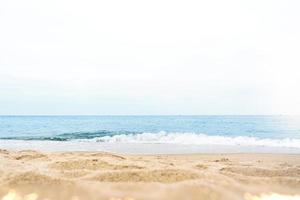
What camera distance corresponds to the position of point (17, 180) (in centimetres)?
346

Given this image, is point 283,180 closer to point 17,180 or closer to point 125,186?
point 125,186

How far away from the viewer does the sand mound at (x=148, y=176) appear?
3588 mm

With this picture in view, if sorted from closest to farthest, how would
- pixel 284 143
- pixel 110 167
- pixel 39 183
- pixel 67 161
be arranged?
pixel 39 183 < pixel 110 167 < pixel 67 161 < pixel 284 143

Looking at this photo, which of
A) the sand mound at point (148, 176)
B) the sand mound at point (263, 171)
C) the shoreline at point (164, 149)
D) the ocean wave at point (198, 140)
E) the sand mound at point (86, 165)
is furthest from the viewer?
the ocean wave at point (198, 140)

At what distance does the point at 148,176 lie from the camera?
3715mm

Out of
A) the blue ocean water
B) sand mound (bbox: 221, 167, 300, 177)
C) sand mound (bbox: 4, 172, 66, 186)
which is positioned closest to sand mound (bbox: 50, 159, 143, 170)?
sand mound (bbox: 4, 172, 66, 186)

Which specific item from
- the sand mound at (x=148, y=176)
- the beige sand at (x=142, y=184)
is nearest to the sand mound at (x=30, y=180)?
the beige sand at (x=142, y=184)

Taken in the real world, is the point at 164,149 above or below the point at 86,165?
below

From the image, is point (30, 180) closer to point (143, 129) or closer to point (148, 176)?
point (148, 176)

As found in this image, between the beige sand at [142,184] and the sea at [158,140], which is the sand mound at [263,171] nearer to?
the beige sand at [142,184]

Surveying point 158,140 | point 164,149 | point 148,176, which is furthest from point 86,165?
point 158,140

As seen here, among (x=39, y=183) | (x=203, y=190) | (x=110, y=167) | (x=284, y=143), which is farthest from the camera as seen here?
(x=284, y=143)

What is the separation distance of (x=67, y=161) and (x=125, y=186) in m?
1.63

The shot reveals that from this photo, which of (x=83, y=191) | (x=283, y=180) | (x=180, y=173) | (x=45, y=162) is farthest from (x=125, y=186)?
(x=45, y=162)
